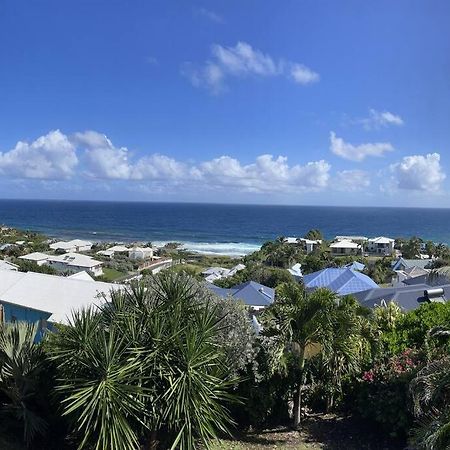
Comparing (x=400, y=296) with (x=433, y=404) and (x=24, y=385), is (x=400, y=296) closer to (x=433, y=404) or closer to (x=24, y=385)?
(x=433, y=404)

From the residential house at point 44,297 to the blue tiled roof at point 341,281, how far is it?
11.5 meters

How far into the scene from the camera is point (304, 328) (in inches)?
311

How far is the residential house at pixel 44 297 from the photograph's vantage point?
50.8 feet

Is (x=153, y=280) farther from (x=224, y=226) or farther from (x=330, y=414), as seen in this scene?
(x=224, y=226)

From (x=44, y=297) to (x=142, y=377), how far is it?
37.0ft

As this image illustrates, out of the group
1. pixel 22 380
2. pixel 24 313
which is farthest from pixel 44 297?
pixel 22 380

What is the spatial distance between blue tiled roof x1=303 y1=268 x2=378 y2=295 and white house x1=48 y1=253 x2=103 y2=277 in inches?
1010

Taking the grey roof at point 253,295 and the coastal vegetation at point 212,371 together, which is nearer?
the coastal vegetation at point 212,371

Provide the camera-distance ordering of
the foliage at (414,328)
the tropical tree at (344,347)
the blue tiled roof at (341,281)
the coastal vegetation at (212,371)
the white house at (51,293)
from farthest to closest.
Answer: the blue tiled roof at (341,281)
the white house at (51,293)
the foliage at (414,328)
the tropical tree at (344,347)
the coastal vegetation at (212,371)

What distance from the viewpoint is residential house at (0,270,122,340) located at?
15.5 meters

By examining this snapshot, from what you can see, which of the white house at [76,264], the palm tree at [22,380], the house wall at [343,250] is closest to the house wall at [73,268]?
the white house at [76,264]

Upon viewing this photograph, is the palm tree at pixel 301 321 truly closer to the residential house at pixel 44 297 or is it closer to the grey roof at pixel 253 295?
the residential house at pixel 44 297

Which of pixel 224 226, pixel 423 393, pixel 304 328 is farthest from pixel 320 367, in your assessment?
pixel 224 226

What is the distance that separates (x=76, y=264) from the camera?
156 feet
